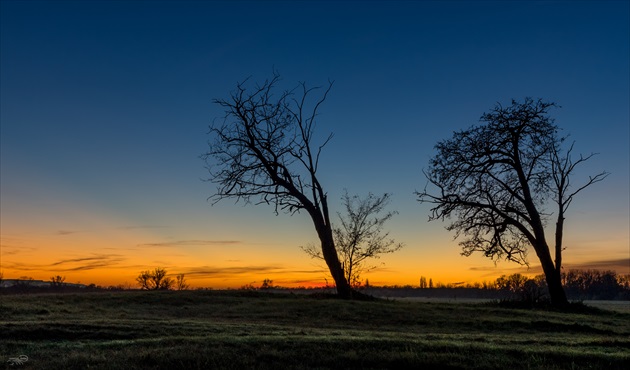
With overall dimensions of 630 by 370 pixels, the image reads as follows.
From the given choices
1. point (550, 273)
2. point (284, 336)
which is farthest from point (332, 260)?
point (284, 336)

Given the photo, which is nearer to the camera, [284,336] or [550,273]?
[284,336]

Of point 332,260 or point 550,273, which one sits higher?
point 332,260

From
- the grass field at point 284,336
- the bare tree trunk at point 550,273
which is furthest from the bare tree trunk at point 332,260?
the bare tree trunk at point 550,273

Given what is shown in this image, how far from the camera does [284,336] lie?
15.1 metres

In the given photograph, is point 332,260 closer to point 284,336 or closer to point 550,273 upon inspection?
point 550,273

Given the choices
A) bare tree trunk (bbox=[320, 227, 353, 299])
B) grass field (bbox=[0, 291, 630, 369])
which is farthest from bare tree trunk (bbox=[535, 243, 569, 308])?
bare tree trunk (bbox=[320, 227, 353, 299])

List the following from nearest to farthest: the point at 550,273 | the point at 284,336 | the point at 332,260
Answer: the point at 284,336 < the point at 332,260 < the point at 550,273

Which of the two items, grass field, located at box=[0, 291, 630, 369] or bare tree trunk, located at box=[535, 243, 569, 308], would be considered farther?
bare tree trunk, located at box=[535, 243, 569, 308]

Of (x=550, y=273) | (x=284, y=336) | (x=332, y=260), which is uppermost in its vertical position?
(x=332, y=260)

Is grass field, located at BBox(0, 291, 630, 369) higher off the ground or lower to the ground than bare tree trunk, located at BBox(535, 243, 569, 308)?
lower

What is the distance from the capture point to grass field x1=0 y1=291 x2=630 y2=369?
12.1 m

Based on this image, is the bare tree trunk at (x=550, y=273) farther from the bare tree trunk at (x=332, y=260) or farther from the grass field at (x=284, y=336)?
the bare tree trunk at (x=332, y=260)

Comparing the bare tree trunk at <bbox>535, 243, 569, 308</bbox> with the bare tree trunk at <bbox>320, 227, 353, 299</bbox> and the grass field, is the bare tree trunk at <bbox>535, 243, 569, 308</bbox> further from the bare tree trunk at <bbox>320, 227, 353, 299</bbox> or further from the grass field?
the bare tree trunk at <bbox>320, 227, 353, 299</bbox>

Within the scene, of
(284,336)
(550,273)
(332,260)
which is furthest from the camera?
(550,273)
